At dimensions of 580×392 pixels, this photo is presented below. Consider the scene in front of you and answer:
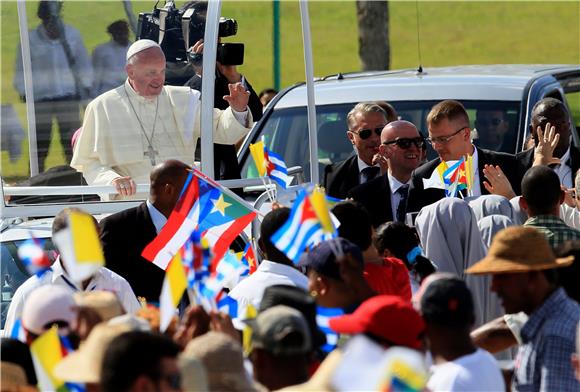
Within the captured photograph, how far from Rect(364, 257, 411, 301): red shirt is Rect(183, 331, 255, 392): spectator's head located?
5.92ft

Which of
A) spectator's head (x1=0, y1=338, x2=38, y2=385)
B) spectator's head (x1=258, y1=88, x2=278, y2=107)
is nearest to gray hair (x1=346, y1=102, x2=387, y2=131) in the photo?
spectator's head (x1=0, y1=338, x2=38, y2=385)

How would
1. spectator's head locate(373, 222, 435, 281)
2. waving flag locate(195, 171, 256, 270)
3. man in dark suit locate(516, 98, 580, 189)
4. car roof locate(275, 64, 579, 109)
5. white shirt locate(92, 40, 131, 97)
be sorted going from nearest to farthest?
spectator's head locate(373, 222, 435, 281) < waving flag locate(195, 171, 256, 270) < white shirt locate(92, 40, 131, 97) < man in dark suit locate(516, 98, 580, 189) < car roof locate(275, 64, 579, 109)

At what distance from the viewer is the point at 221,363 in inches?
159

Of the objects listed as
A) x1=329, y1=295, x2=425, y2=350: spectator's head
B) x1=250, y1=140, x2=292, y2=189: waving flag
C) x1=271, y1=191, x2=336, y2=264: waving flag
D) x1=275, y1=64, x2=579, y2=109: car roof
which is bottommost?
x1=329, y1=295, x2=425, y2=350: spectator's head

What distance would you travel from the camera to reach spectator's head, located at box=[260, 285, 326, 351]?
16.0 feet

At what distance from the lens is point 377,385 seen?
11.7 feet

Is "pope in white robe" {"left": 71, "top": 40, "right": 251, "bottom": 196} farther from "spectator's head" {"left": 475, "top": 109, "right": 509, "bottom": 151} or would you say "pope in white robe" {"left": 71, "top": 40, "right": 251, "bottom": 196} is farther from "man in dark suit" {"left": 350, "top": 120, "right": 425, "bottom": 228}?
"spectator's head" {"left": 475, "top": 109, "right": 509, "bottom": 151}

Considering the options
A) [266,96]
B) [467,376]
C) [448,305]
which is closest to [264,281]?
[448,305]

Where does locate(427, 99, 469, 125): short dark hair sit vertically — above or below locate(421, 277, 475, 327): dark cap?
above

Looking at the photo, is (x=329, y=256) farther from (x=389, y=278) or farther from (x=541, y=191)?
(x=541, y=191)

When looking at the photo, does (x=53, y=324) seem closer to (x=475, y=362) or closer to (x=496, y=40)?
(x=475, y=362)

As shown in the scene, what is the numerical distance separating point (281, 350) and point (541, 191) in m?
2.49

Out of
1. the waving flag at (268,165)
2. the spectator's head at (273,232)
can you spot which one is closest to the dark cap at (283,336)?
the spectator's head at (273,232)

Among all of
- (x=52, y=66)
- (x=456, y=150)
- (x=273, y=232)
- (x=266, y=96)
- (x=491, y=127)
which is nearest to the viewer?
(x=273, y=232)
